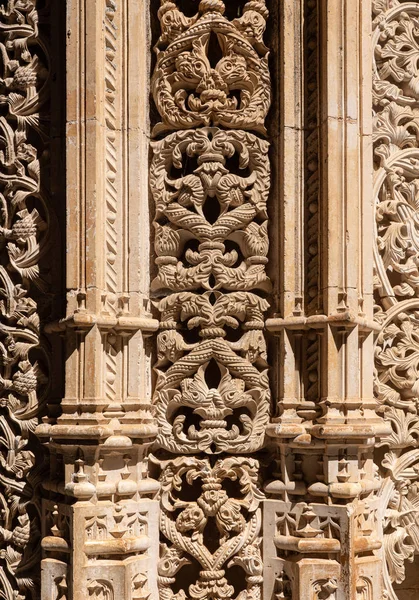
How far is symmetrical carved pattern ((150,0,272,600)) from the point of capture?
497 centimetres

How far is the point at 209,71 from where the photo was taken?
5.04 m

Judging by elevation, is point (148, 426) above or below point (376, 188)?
below

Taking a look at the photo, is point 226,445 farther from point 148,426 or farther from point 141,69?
point 141,69

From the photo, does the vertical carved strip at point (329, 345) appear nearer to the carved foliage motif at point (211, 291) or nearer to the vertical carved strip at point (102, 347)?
the carved foliage motif at point (211, 291)

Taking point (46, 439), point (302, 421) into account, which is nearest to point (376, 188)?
point (302, 421)

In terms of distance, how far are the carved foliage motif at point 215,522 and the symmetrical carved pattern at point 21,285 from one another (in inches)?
27.6

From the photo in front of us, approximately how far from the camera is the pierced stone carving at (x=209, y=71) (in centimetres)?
505

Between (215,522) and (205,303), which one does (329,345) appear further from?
(215,522)

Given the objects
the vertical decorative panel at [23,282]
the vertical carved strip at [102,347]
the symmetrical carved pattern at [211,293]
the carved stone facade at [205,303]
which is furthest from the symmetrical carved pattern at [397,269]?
the vertical decorative panel at [23,282]

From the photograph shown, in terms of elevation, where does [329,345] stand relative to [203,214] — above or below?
below

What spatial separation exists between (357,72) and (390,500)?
2274 mm

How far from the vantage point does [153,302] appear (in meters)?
5.08

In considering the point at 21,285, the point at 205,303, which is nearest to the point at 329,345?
the point at 205,303

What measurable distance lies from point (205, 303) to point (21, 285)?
1.00 m
